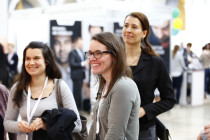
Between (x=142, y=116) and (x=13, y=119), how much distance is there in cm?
104

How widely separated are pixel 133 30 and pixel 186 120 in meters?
5.43

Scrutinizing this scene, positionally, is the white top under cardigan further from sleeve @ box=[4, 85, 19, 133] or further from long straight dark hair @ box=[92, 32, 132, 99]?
long straight dark hair @ box=[92, 32, 132, 99]

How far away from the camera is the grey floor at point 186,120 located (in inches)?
229

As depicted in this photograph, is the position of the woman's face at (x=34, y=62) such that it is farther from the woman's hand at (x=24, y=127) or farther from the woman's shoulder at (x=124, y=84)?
the woman's shoulder at (x=124, y=84)

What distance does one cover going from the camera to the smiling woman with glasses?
61.2 inches

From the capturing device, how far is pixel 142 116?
2.07m

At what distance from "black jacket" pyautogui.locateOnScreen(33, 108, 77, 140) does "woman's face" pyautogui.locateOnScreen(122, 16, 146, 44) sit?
2.27 feet

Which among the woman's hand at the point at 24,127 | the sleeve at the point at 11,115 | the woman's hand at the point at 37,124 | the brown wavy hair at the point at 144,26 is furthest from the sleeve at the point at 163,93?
the sleeve at the point at 11,115

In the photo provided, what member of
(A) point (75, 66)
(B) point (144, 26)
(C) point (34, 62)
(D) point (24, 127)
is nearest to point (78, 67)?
(A) point (75, 66)

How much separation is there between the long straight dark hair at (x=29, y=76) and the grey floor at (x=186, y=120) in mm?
3517

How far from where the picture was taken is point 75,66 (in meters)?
7.01

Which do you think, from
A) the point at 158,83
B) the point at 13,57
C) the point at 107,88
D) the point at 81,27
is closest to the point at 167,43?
the point at 81,27

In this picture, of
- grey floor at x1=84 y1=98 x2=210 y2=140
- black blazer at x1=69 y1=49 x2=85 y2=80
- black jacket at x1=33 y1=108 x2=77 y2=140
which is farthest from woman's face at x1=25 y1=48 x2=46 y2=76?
black blazer at x1=69 y1=49 x2=85 y2=80

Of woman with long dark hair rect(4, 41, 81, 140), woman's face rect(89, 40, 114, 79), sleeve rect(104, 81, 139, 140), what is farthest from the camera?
woman with long dark hair rect(4, 41, 81, 140)
